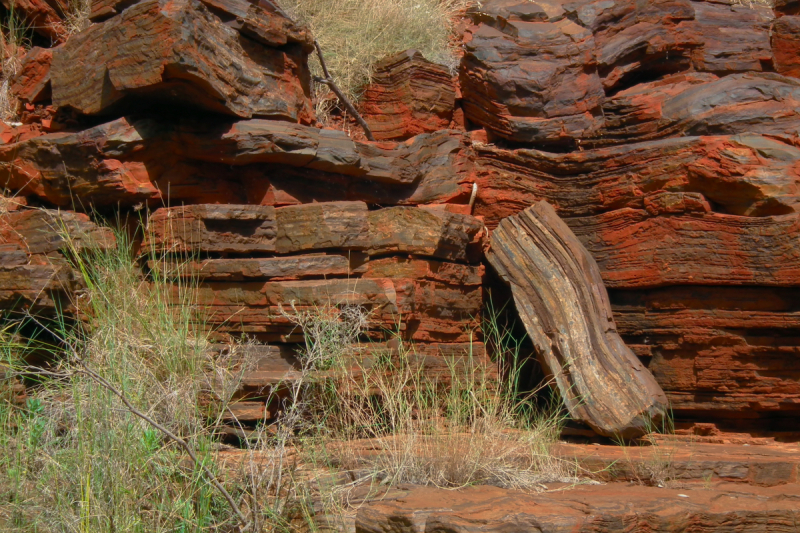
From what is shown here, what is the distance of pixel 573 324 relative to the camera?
5.30 m

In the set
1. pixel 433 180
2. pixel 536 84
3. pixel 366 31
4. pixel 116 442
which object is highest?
pixel 366 31

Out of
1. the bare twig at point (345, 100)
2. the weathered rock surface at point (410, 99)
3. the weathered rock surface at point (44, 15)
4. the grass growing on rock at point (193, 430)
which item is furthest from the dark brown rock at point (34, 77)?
→ the weathered rock surface at point (410, 99)

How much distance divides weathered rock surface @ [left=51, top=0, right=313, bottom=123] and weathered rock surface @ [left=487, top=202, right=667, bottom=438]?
200 cm

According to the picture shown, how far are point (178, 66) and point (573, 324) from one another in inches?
124

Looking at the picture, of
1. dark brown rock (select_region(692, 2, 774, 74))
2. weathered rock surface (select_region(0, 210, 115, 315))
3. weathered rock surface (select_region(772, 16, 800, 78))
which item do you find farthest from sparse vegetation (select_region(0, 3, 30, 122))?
weathered rock surface (select_region(772, 16, 800, 78))

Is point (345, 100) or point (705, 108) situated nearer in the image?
point (705, 108)

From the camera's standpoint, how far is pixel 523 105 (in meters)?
6.52

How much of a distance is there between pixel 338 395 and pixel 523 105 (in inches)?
129

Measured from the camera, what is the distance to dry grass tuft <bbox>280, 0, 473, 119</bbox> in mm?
7508

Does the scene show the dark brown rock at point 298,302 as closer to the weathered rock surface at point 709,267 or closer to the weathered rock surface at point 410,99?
the weathered rock surface at point 709,267

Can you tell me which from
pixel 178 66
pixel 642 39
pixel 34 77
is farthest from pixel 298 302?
pixel 642 39

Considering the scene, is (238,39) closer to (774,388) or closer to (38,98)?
(38,98)

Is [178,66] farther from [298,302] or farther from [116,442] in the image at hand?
[116,442]

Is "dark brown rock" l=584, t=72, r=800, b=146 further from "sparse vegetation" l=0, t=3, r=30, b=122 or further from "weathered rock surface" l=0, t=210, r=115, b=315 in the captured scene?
"sparse vegetation" l=0, t=3, r=30, b=122
